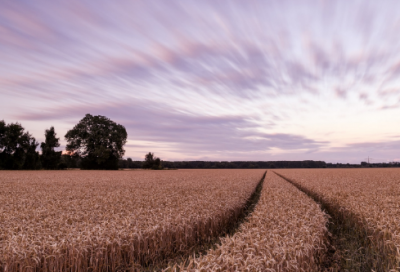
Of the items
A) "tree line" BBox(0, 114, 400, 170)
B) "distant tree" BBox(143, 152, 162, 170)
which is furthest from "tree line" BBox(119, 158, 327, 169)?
"tree line" BBox(0, 114, 400, 170)

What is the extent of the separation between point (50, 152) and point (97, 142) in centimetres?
1293

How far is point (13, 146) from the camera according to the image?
59.8 m

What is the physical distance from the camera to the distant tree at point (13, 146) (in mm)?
58531

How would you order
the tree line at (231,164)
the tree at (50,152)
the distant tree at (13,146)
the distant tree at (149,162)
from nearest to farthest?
the distant tree at (13,146)
the tree at (50,152)
the distant tree at (149,162)
the tree line at (231,164)

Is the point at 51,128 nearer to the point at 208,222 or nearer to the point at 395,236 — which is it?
the point at 208,222

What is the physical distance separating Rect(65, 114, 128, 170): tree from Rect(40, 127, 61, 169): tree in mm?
6073

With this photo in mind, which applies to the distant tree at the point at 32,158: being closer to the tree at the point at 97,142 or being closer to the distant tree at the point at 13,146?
the distant tree at the point at 13,146

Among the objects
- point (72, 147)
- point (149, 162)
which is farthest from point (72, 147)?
point (149, 162)

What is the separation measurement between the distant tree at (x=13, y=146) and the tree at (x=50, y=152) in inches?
137

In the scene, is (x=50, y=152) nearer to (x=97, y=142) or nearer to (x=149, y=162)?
(x=97, y=142)

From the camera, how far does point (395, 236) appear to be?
6.75 m

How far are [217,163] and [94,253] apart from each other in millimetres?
142202

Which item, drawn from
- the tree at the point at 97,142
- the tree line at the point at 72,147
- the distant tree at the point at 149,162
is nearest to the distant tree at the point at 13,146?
the tree line at the point at 72,147

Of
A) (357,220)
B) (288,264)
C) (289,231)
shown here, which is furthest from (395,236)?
(288,264)
